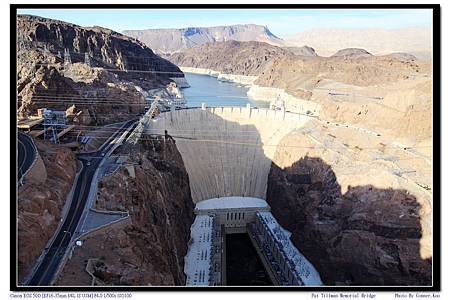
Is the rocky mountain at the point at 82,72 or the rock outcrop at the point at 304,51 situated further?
the rock outcrop at the point at 304,51

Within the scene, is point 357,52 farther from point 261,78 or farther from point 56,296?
point 56,296

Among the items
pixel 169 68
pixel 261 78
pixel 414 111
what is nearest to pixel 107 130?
pixel 414 111

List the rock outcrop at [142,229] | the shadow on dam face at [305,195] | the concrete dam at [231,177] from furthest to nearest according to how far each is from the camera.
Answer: the concrete dam at [231,177]
the shadow on dam face at [305,195]
the rock outcrop at [142,229]

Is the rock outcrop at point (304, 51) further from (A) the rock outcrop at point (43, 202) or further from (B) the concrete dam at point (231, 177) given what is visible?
(A) the rock outcrop at point (43, 202)

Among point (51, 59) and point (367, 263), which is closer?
point (367, 263)

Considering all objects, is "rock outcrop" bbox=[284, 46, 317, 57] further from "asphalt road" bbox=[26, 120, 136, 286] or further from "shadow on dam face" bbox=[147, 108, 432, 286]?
"asphalt road" bbox=[26, 120, 136, 286]

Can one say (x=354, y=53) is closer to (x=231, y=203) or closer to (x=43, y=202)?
(x=231, y=203)

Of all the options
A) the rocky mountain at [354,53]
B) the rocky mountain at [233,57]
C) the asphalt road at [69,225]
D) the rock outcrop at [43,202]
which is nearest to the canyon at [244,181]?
the rock outcrop at [43,202]

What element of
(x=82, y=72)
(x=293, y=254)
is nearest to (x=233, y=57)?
(x=82, y=72)
